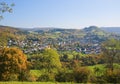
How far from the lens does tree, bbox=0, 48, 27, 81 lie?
56.6m

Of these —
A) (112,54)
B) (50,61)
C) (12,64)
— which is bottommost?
(50,61)

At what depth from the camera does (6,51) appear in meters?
63.5

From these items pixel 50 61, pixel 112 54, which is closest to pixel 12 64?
pixel 50 61

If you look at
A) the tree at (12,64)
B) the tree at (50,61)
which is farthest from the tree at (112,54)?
the tree at (12,64)

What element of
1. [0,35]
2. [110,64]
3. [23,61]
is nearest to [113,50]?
[110,64]

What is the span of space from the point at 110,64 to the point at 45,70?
18510 mm

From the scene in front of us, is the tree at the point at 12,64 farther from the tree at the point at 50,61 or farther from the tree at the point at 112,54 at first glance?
the tree at the point at 112,54

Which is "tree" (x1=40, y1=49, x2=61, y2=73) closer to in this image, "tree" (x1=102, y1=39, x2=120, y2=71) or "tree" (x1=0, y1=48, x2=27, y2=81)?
"tree" (x1=0, y1=48, x2=27, y2=81)

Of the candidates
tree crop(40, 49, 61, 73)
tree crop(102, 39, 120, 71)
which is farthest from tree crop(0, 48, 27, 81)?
tree crop(102, 39, 120, 71)

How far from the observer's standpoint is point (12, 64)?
59.9 m

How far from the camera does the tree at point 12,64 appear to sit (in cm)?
5656

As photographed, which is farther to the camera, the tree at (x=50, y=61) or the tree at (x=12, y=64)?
the tree at (x=50, y=61)

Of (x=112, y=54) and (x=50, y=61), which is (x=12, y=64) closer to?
(x=50, y=61)

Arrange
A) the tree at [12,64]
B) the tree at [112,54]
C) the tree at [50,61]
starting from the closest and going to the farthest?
the tree at [12,64] → the tree at [112,54] → the tree at [50,61]
